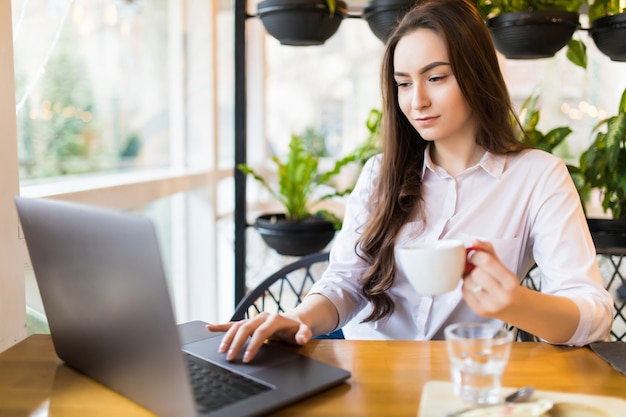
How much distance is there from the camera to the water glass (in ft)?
2.99

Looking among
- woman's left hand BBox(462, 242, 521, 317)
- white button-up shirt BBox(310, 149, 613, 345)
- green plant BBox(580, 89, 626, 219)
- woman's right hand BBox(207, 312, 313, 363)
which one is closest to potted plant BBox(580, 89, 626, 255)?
green plant BBox(580, 89, 626, 219)

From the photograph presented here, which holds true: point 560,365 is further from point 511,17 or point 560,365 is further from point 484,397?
point 511,17

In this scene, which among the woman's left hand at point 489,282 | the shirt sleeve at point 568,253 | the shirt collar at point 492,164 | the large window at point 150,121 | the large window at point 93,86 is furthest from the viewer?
the large window at point 150,121

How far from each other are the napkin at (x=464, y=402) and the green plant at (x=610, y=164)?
163cm

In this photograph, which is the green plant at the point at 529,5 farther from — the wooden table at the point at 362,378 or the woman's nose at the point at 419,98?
the wooden table at the point at 362,378

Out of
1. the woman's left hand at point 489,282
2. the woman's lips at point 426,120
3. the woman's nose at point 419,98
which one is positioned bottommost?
the woman's left hand at point 489,282

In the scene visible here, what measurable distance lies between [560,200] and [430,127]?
1.12 feet

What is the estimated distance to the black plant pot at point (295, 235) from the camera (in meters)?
2.48

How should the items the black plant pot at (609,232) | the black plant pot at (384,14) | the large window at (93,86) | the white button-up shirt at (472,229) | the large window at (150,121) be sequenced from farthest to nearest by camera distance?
the large window at (150,121), the black plant pot at (609,232), the black plant pot at (384,14), the large window at (93,86), the white button-up shirt at (472,229)

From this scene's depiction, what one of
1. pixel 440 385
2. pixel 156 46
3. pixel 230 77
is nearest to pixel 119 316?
pixel 440 385

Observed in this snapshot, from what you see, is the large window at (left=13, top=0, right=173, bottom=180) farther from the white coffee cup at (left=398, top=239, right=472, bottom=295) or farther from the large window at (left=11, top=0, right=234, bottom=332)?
the white coffee cup at (left=398, top=239, right=472, bottom=295)

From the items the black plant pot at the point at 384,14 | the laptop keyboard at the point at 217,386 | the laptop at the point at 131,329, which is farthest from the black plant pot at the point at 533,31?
the laptop keyboard at the point at 217,386

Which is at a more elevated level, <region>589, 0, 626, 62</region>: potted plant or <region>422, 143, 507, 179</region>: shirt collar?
<region>589, 0, 626, 62</region>: potted plant

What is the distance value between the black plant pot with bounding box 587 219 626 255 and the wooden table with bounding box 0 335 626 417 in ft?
3.77
